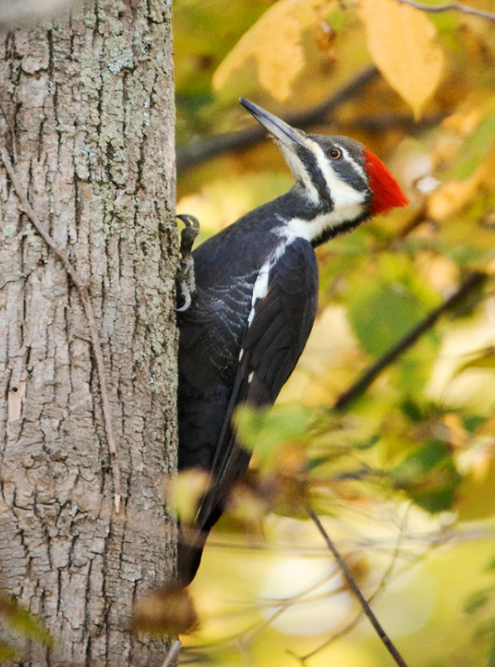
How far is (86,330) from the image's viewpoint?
1.97 metres

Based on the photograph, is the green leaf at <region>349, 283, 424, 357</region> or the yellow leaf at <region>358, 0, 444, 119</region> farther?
the green leaf at <region>349, 283, 424, 357</region>

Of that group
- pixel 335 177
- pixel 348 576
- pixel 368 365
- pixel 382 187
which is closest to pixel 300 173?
pixel 335 177

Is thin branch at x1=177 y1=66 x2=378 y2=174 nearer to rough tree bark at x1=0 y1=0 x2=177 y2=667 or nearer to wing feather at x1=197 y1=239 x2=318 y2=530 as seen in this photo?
wing feather at x1=197 y1=239 x2=318 y2=530

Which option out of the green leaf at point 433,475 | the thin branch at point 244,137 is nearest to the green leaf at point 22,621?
the green leaf at point 433,475

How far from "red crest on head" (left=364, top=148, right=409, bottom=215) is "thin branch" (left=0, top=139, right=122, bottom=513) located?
1.91 metres

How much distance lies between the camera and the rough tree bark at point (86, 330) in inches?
72.9

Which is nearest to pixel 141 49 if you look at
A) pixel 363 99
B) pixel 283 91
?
pixel 283 91

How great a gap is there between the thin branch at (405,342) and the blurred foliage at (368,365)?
38 mm

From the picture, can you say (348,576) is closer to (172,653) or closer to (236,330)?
(172,653)

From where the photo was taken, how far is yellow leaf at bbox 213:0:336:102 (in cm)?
236

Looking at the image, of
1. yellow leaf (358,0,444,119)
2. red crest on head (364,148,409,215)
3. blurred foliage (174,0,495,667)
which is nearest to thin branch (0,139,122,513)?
blurred foliage (174,0,495,667)

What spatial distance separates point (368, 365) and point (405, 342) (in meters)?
0.41

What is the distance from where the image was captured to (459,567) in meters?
3.00

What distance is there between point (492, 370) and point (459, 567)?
0.73 metres
